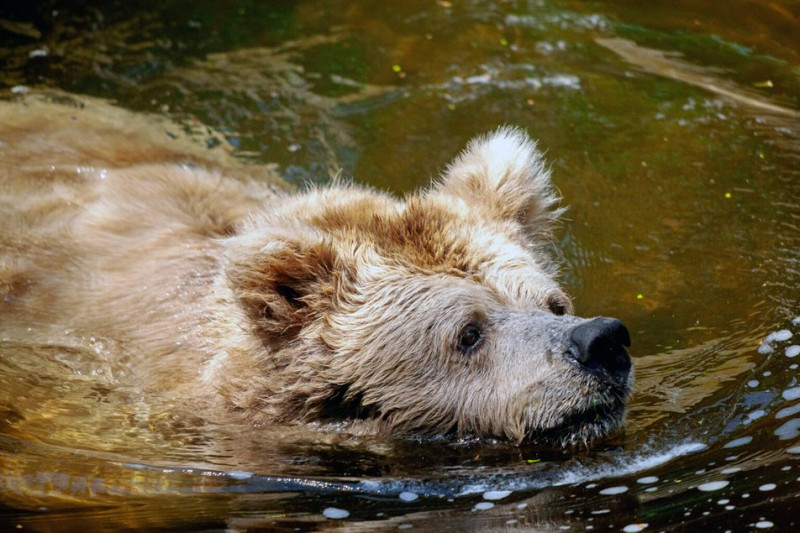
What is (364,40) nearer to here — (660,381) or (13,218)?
(13,218)

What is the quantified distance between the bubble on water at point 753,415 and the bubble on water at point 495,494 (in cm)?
138

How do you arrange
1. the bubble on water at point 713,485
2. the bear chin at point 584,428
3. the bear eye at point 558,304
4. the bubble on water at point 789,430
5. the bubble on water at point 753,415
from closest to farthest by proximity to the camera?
the bubble on water at point 713,485 → the bubble on water at point 789,430 → the bear chin at point 584,428 → the bubble on water at point 753,415 → the bear eye at point 558,304

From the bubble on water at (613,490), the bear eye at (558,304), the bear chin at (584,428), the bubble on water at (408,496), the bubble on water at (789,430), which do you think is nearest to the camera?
the bubble on water at (613,490)

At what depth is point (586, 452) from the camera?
527 cm

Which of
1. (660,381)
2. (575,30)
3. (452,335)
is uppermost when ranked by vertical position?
(575,30)

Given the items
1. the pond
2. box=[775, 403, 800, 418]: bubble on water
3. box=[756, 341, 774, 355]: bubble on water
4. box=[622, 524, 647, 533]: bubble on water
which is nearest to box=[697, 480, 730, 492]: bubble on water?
the pond

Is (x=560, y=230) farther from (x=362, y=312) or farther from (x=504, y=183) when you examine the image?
(x=362, y=312)

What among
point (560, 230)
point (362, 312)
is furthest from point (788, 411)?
point (560, 230)

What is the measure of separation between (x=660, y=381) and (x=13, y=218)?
4.31m

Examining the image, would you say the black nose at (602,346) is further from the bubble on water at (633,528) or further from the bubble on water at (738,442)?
the bubble on water at (633,528)

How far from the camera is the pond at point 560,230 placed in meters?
4.81

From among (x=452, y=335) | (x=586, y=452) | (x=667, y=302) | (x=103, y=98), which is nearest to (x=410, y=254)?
(x=452, y=335)

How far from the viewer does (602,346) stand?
516 cm

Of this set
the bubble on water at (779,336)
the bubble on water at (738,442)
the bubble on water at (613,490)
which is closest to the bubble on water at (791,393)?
the bubble on water at (738,442)
